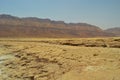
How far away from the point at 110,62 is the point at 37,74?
3.81 metres

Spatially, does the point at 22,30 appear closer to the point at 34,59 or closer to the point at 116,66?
the point at 34,59

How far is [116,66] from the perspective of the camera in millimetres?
11609

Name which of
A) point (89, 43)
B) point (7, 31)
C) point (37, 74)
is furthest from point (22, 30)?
point (37, 74)

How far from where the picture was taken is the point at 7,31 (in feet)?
280

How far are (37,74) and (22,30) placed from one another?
76.8 m

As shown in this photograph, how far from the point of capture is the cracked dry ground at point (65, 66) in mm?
11450

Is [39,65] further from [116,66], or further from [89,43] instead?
[89,43]

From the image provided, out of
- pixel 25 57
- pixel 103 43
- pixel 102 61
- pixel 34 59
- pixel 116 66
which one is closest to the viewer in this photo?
pixel 116 66

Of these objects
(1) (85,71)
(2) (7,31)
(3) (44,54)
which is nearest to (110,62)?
(1) (85,71)

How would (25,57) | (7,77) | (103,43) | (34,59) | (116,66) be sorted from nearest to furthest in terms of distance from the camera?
(116,66), (7,77), (34,59), (25,57), (103,43)

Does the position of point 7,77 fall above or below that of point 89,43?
below

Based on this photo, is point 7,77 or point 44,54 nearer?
point 7,77

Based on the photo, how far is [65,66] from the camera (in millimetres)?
13180

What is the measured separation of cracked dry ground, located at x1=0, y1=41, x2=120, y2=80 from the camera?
1145 cm
